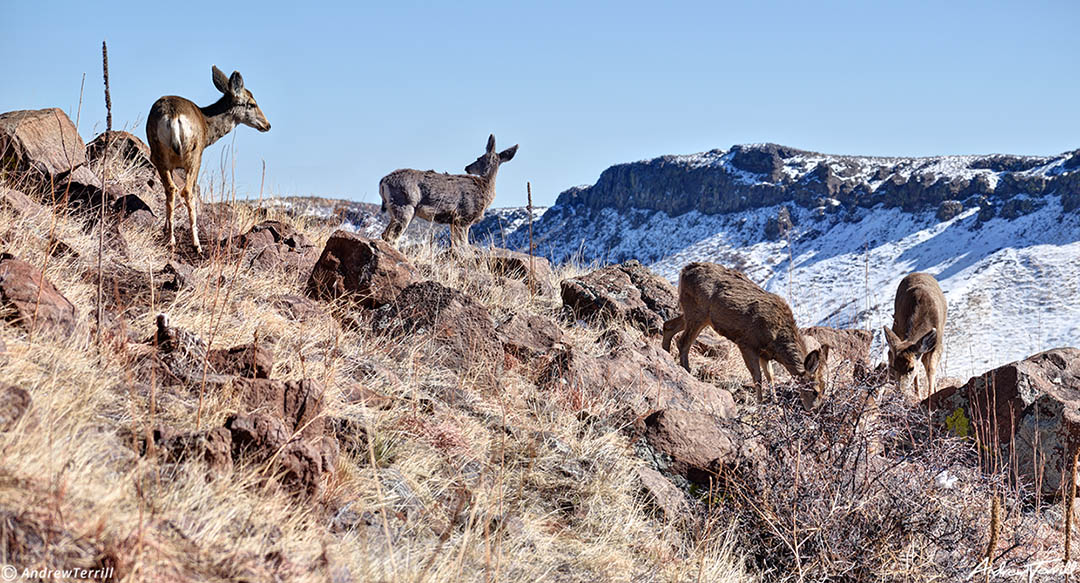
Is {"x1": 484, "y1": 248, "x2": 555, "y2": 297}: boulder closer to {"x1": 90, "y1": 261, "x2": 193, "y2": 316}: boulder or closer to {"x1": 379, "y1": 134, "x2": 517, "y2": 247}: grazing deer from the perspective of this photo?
{"x1": 379, "y1": 134, "x2": 517, "y2": 247}: grazing deer

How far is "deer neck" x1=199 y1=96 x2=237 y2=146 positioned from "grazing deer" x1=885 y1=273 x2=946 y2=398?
7.25 m

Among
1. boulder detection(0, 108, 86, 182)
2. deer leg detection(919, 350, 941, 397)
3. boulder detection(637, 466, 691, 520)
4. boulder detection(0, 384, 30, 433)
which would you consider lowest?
deer leg detection(919, 350, 941, 397)

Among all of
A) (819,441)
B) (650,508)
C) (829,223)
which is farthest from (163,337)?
(829,223)

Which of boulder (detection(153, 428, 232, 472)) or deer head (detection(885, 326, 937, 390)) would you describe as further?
deer head (detection(885, 326, 937, 390))

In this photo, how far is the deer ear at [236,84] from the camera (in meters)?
7.95

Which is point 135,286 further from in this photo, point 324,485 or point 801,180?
point 801,180

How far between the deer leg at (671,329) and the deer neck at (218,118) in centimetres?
495

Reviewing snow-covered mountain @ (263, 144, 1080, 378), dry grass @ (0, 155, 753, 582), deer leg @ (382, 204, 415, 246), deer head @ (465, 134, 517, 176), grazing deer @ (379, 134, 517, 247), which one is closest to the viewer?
dry grass @ (0, 155, 753, 582)

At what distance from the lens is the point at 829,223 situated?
209 ft

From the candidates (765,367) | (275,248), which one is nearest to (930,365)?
(765,367)

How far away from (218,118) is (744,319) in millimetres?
5496

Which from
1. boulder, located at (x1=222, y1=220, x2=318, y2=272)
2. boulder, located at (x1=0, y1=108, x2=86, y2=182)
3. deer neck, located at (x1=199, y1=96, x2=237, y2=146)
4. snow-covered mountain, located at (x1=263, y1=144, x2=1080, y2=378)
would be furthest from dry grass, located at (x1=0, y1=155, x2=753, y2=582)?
snow-covered mountain, located at (x1=263, y1=144, x2=1080, y2=378)

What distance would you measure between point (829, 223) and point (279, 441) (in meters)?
65.0

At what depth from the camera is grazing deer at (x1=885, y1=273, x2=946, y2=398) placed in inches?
354
